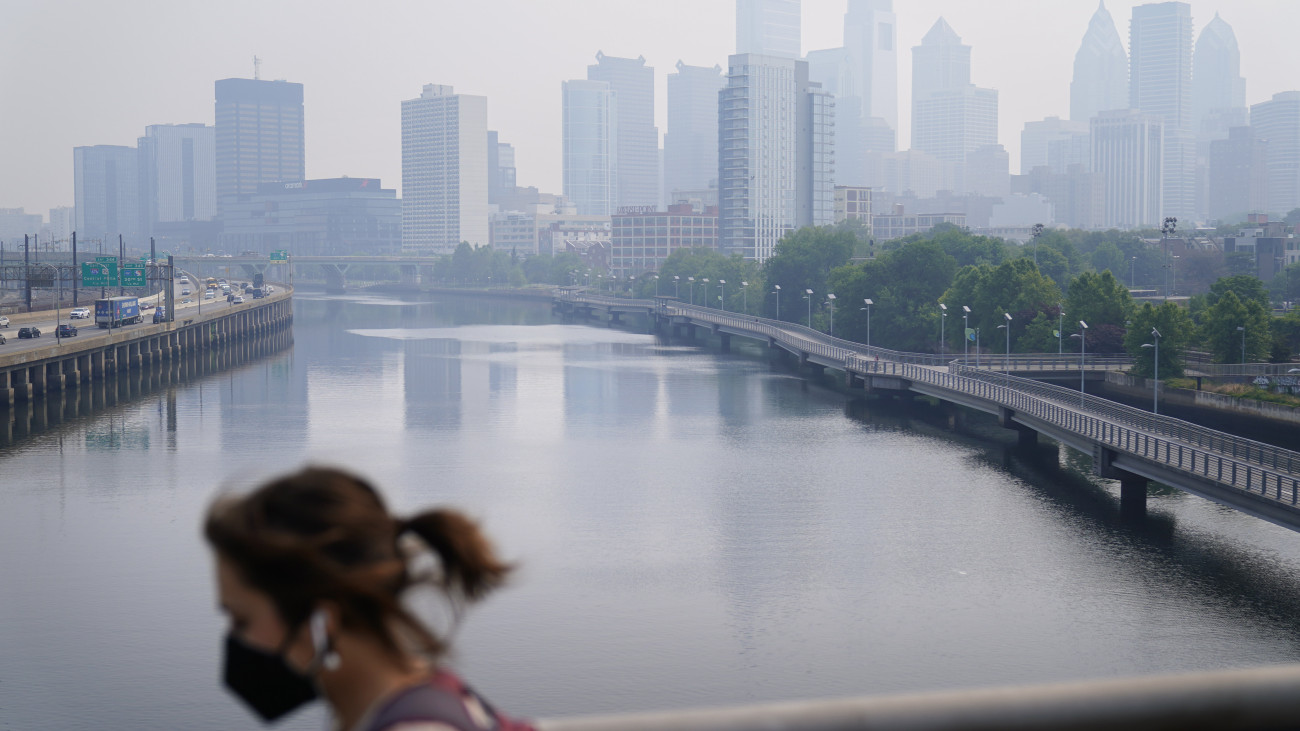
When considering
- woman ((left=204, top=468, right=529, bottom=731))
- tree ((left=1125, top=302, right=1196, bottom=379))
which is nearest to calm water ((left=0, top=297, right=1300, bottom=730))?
woman ((left=204, top=468, right=529, bottom=731))

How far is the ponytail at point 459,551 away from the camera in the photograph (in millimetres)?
2590

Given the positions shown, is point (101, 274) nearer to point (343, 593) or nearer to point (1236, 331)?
point (1236, 331)

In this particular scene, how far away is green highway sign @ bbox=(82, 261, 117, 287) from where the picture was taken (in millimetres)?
106000

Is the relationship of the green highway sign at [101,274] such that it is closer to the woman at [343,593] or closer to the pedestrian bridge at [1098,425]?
the pedestrian bridge at [1098,425]

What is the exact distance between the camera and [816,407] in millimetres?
78688

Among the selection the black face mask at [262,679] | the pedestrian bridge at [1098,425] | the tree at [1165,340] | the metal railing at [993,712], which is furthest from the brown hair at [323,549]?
the tree at [1165,340]

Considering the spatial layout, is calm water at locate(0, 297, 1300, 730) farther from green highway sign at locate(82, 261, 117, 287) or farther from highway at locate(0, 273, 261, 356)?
green highway sign at locate(82, 261, 117, 287)

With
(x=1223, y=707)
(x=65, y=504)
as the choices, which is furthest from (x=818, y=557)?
(x=1223, y=707)

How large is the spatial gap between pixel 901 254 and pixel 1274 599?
73.8 meters

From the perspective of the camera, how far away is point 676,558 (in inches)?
1545

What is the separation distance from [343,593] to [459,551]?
25cm

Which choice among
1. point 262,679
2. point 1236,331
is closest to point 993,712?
point 262,679

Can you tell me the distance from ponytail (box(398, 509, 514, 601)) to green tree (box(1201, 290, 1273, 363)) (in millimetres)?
82378

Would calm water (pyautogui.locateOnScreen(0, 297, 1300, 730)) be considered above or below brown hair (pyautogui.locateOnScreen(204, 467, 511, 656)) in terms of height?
below
